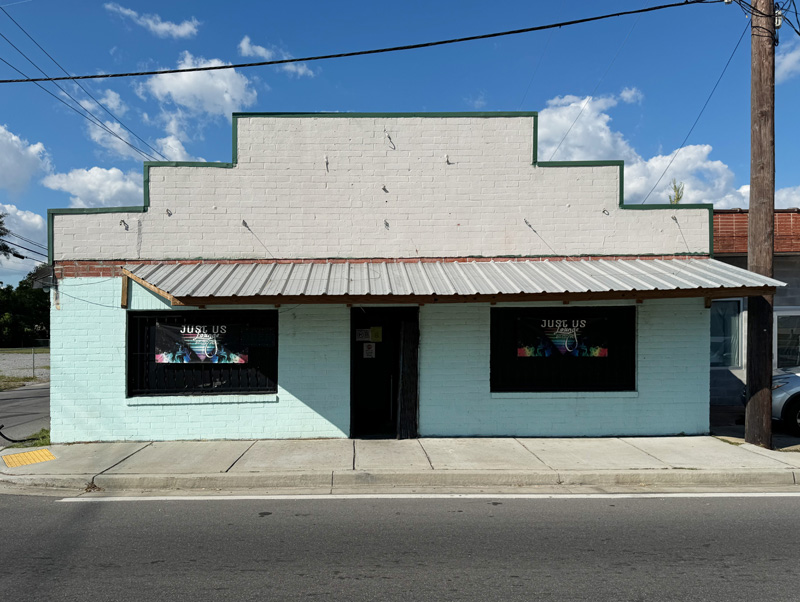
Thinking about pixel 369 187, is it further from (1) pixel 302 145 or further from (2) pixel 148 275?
(2) pixel 148 275

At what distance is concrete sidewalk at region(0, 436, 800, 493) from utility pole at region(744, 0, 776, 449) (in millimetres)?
670

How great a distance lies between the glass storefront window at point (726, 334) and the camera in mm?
12180

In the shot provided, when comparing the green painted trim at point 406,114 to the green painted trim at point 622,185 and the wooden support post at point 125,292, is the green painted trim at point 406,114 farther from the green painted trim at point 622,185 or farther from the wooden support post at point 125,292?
the wooden support post at point 125,292

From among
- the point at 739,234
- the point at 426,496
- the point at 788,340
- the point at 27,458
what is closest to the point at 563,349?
the point at 426,496

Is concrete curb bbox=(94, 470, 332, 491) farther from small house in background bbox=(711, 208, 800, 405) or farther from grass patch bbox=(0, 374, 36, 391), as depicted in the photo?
grass patch bbox=(0, 374, 36, 391)

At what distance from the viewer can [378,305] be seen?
884 centimetres

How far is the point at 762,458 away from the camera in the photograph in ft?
25.1

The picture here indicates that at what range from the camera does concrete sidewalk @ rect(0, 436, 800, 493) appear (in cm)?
686

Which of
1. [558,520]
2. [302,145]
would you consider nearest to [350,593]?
[558,520]

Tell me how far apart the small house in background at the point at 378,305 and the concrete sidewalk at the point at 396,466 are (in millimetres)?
671

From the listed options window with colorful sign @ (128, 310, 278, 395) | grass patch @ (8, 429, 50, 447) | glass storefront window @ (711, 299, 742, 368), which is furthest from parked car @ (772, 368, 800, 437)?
grass patch @ (8, 429, 50, 447)

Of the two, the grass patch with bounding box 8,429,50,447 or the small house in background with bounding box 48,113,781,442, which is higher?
the small house in background with bounding box 48,113,781,442

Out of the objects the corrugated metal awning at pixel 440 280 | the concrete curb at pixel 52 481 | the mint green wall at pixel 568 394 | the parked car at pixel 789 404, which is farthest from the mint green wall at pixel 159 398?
the parked car at pixel 789 404

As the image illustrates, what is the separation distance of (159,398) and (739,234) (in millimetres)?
12202
